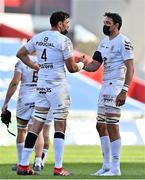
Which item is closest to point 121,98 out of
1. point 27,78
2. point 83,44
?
point 27,78

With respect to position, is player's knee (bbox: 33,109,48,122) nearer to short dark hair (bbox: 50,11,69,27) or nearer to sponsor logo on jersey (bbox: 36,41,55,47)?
sponsor logo on jersey (bbox: 36,41,55,47)

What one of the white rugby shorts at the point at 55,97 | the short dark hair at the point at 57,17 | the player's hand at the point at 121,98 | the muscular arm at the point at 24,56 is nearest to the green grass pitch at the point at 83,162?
the white rugby shorts at the point at 55,97

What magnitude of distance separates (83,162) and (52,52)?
4.38 meters

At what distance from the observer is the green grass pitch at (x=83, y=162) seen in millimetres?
12531

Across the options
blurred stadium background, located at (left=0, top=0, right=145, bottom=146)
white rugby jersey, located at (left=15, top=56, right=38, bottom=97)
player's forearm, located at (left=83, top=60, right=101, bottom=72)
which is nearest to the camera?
player's forearm, located at (left=83, top=60, right=101, bottom=72)

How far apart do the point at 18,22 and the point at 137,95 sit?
12.3m

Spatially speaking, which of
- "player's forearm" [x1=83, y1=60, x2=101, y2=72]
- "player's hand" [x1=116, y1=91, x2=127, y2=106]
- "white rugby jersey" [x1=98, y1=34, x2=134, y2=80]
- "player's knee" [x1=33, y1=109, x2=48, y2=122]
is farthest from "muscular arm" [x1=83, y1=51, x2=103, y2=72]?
"player's knee" [x1=33, y1=109, x2=48, y2=122]

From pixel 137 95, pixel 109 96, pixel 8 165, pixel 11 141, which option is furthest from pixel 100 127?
pixel 137 95

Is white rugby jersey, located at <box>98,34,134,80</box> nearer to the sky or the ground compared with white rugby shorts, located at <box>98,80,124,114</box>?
nearer to the sky

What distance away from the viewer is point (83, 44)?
42.1 meters

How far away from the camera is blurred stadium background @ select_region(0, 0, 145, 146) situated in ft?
73.4

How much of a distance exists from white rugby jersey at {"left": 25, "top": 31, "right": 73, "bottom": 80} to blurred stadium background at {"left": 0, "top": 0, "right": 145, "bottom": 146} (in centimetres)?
867

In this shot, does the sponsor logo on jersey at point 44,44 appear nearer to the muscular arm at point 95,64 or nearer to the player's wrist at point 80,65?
the player's wrist at point 80,65

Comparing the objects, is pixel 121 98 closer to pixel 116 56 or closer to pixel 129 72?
pixel 129 72
